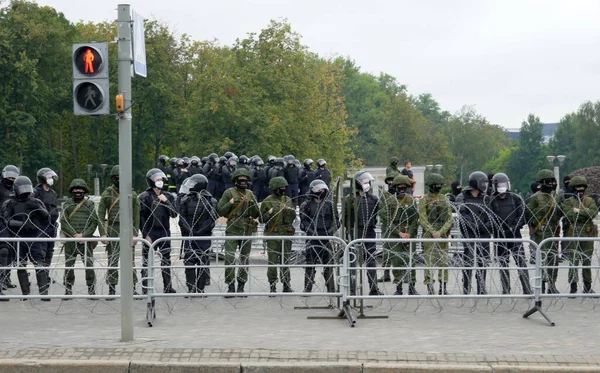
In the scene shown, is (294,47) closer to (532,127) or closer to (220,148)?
(220,148)

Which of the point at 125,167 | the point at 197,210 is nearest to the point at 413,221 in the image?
the point at 197,210

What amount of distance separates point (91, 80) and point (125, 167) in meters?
0.90

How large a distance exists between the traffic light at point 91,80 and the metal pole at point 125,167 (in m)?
0.21

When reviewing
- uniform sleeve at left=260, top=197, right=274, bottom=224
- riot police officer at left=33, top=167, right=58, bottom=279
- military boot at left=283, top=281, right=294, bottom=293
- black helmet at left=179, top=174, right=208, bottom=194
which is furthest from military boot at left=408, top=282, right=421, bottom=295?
riot police officer at left=33, top=167, right=58, bottom=279

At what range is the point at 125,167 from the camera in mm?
10281

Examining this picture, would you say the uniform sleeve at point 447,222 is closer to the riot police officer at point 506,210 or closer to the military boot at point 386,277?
the riot police officer at point 506,210

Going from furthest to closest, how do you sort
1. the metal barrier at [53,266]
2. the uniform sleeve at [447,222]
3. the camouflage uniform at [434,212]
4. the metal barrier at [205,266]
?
the camouflage uniform at [434,212], the uniform sleeve at [447,222], the metal barrier at [53,266], the metal barrier at [205,266]

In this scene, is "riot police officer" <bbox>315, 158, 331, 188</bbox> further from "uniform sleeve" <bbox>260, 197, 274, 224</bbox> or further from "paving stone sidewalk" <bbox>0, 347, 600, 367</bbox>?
"paving stone sidewalk" <bbox>0, 347, 600, 367</bbox>

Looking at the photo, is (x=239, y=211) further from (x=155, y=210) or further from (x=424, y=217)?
(x=424, y=217)

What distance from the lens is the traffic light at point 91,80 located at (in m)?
10.0

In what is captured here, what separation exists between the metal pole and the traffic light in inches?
8.2

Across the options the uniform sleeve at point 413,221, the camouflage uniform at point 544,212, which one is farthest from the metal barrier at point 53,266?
the camouflage uniform at point 544,212

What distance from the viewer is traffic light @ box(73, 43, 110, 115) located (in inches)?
396

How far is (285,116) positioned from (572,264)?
40.0 metres
